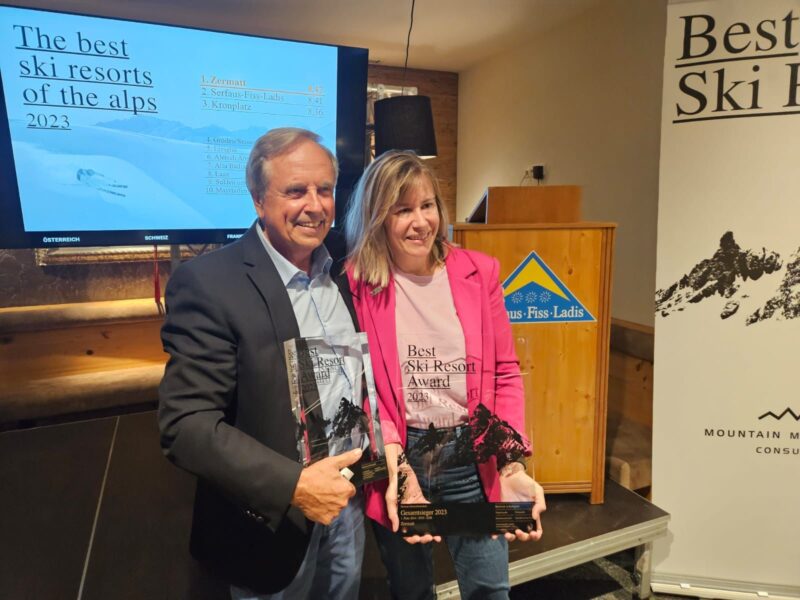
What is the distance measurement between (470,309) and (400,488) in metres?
0.41

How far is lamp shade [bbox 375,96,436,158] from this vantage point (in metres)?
2.75

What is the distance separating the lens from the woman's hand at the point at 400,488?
3.46 feet

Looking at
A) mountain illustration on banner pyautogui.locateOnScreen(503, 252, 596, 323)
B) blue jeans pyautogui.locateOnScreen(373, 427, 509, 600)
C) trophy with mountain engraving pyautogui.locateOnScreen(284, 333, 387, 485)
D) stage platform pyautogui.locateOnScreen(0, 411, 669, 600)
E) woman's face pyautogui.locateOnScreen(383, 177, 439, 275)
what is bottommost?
stage platform pyautogui.locateOnScreen(0, 411, 669, 600)

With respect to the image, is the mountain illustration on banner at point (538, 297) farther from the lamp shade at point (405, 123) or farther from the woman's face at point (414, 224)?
the lamp shade at point (405, 123)

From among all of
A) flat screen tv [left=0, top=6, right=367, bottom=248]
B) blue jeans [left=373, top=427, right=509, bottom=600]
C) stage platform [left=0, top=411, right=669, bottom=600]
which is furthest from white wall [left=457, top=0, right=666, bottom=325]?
blue jeans [left=373, top=427, right=509, bottom=600]

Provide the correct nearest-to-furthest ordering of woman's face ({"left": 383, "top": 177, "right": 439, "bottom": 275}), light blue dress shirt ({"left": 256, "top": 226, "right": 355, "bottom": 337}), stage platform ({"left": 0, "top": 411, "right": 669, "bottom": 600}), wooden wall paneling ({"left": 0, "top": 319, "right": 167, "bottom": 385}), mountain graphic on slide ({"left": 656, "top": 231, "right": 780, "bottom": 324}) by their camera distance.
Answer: light blue dress shirt ({"left": 256, "top": 226, "right": 355, "bottom": 337})
woman's face ({"left": 383, "top": 177, "right": 439, "bottom": 275})
stage platform ({"left": 0, "top": 411, "right": 669, "bottom": 600})
mountain graphic on slide ({"left": 656, "top": 231, "right": 780, "bottom": 324})
wooden wall paneling ({"left": 0, "top": 319, "right": 167, "bottom": 385})

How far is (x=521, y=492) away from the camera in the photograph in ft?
3.56

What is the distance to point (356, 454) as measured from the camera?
38.0 inches

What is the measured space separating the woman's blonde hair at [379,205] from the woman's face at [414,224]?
0.04 feet

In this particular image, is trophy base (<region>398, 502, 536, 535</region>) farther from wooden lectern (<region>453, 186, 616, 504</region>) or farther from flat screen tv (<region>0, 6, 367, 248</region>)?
flat screen tv (<region>0, 6, 367, 248</region>)

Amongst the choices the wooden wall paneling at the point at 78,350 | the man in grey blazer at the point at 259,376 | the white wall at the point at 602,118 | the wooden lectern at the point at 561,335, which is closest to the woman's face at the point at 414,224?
the man in grey blazer at the point at 259,376

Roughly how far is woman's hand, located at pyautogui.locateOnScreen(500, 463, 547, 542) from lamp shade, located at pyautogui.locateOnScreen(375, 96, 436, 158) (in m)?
1.97

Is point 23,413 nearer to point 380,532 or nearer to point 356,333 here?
point 380,532

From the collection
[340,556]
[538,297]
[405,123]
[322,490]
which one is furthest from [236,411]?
[405,123]
